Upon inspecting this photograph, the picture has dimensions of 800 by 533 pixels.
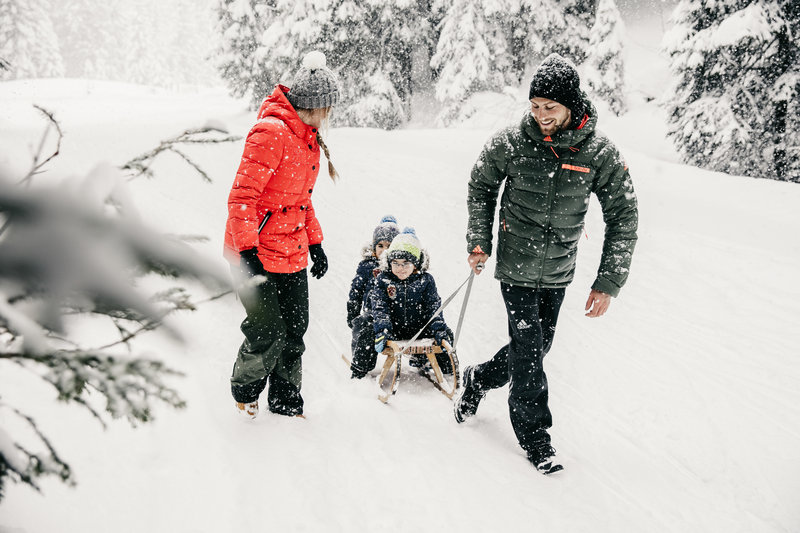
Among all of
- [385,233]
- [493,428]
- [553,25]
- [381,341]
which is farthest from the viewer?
[553,25]

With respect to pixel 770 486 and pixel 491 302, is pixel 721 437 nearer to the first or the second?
pixel 770 486

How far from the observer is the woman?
2789 mm

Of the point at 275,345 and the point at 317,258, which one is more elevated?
the point at 317,258

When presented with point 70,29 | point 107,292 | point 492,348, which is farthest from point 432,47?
point 70,29

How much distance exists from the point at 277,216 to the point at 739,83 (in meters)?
13.1

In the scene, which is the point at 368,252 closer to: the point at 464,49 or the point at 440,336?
the point at 440,336

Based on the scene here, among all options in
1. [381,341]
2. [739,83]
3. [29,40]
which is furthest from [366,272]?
[29,40]

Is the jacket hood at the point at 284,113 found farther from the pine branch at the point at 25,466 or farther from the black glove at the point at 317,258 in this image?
the pine branch at the point at 25,466

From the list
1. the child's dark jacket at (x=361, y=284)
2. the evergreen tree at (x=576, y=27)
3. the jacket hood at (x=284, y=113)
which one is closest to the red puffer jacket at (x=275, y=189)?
the jacket hood at (x=284, y=113)

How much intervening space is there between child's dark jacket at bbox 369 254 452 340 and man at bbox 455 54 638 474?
1214mm

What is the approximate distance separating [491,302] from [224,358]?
373 cm

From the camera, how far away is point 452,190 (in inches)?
432

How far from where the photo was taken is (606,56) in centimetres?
1825

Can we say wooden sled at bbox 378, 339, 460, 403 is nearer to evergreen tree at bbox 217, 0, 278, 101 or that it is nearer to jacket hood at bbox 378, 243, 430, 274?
jacket hood at bbox 378, 243, 430, 274
